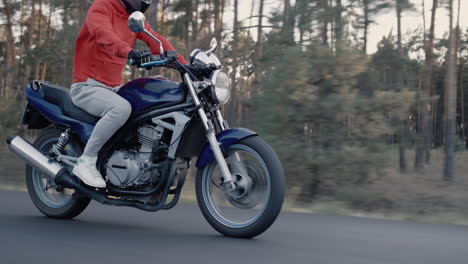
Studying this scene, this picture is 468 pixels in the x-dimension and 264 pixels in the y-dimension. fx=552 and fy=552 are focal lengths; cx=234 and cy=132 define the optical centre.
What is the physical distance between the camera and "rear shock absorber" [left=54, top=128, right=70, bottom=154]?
489 cm

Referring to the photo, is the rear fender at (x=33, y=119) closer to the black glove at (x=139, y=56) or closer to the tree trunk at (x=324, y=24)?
the black glove at (x=139, y=56)

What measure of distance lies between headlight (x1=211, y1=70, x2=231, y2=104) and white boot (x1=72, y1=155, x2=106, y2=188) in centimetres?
117

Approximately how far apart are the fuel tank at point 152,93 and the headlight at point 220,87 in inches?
11.7

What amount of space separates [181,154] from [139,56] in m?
0.81

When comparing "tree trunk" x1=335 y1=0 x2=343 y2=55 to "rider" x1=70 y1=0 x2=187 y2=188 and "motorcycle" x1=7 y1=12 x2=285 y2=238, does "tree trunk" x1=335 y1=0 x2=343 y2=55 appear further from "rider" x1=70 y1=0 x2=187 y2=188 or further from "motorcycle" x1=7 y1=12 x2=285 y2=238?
"motorcycle" x1=7 y1=12 x2=285 y2=238

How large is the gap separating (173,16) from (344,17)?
869 centimetres

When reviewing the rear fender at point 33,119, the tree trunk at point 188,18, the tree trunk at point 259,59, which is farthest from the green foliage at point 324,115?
the tree trunk at point 188,18

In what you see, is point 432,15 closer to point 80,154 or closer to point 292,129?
point 292,129

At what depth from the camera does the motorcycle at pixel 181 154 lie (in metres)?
4.03

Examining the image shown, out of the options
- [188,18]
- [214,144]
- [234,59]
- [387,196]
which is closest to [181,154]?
[214,144]

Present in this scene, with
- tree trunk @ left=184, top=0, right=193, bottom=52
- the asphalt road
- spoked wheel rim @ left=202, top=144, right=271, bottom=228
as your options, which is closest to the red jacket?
spoked wheel rim @ left=202, top=144, right=271, bottom=228

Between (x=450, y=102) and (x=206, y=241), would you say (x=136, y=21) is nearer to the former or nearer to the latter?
(x=206, y=241)

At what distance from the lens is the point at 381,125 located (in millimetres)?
9672

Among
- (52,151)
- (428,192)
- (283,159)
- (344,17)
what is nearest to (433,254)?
(52,151)
